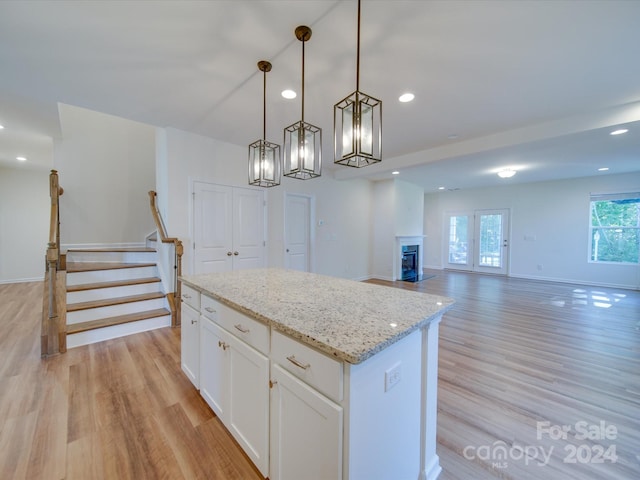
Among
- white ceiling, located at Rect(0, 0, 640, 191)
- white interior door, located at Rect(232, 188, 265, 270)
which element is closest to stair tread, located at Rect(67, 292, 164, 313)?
white interior door, located at Rect(232, 188, 265, 270)

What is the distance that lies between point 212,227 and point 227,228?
0.78 feet

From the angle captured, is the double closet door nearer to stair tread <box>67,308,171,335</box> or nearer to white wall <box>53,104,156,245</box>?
stair tread <box>67,308,171,335</box>

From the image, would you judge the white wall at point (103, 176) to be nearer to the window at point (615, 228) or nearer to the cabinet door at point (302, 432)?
the cabinet door at point (302, 432)

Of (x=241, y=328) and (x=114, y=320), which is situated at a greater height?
(x=241, y=328)

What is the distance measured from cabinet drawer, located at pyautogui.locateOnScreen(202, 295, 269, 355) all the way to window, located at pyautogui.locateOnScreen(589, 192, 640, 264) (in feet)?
26.8

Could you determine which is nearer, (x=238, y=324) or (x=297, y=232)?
(x=238, y=324)

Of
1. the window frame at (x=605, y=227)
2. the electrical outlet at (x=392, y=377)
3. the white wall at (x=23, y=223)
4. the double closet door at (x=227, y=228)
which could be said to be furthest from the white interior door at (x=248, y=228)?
Answer: the window frame at (x=605, y=227)

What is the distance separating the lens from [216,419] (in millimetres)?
1786

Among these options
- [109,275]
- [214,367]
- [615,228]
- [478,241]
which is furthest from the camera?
[478,241]

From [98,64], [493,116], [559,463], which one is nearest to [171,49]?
[98,64]

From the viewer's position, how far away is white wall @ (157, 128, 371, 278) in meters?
3.71

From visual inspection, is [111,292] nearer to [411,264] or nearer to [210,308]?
[210,308]

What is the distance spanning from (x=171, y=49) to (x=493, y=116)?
344cm

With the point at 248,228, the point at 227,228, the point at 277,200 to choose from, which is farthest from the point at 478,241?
the point at 227,228
